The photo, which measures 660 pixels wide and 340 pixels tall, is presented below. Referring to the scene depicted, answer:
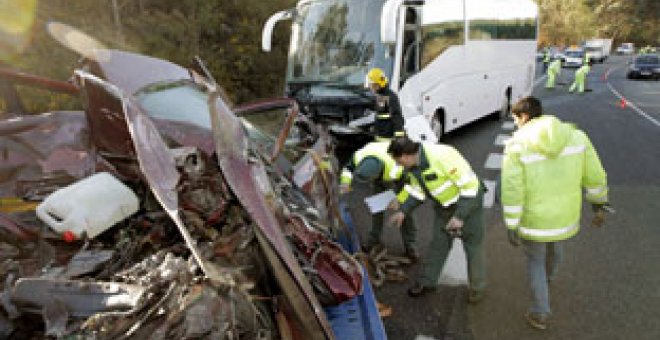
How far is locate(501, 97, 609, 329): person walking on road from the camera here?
2.72 m

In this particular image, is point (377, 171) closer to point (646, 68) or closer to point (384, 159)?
point (384, 159)

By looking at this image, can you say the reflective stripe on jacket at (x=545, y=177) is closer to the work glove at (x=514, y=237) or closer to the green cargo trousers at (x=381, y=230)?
the work glove at (x=514, y=237)

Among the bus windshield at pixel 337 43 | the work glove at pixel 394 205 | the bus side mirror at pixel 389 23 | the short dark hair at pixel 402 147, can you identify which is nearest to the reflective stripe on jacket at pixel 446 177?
the short dark hair at pixel 402 147

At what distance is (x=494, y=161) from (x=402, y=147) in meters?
4.45

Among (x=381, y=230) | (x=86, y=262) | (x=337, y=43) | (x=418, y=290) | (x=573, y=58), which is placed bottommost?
(x=573, y=58)

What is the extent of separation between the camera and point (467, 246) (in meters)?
3.26

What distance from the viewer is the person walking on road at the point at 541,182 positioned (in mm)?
2721

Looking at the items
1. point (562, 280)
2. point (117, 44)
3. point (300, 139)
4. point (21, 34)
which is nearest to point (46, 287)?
point (300, 139)

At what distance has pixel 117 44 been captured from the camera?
7.62 metres

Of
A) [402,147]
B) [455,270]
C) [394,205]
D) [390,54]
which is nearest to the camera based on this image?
[402,147]

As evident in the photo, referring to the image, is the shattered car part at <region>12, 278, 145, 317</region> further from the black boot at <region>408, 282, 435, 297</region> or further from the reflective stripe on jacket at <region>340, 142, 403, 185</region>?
the black boot at <region>408, 282, 435, 297</region>

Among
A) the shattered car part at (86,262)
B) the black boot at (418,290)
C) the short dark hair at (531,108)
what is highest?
Result: the short dark hair at (531,108)

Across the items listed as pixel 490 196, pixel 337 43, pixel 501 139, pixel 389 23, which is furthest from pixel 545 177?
pixel 501 139

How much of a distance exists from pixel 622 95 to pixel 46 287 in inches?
717
